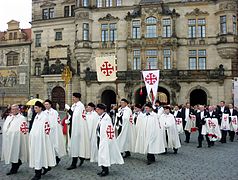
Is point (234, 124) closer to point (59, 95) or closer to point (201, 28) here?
point (201, 28)

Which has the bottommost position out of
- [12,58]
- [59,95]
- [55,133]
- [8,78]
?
[55,133]

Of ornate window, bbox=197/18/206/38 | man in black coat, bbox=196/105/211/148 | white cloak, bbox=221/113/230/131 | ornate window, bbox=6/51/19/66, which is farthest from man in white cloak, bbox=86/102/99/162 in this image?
Result: ornate window, bbox=6/51/19/66

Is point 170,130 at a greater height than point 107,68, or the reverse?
point 107,68

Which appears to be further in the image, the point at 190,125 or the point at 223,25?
the point at 223,25

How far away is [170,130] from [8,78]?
34.1 meters

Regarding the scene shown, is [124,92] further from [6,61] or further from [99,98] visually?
[6,61]

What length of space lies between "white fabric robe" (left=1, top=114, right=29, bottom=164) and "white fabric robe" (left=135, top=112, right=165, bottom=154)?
4057 mm

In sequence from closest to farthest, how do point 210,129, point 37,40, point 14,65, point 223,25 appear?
point 210,129 → point 223,25 → point 37,40 → point 14,65

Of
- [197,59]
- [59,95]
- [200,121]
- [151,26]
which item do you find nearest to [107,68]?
[200,121]

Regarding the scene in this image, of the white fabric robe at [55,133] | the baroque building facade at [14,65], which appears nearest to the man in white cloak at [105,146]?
the white fabric robe at [55,133]

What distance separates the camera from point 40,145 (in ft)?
27.0

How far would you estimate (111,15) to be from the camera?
35406 mm

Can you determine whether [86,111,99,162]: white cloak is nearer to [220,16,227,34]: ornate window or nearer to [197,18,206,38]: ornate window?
[220,16,227,34]: ornate window

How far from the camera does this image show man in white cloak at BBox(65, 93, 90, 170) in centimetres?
966
